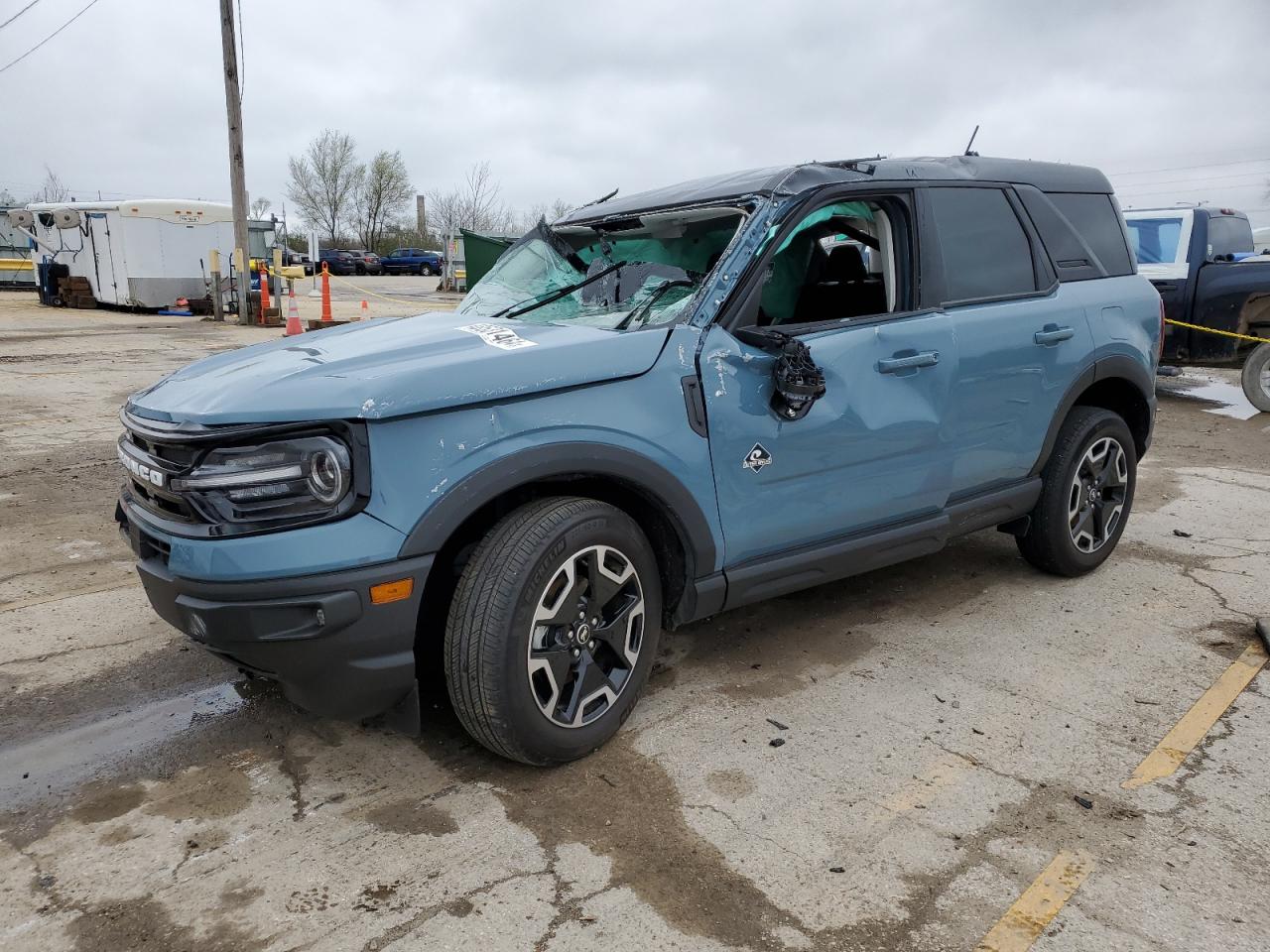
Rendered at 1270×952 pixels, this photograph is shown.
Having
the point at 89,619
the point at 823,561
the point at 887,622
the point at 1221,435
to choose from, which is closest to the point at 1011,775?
the point at 823,561

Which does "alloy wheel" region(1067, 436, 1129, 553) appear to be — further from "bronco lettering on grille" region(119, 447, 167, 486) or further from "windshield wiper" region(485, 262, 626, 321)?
"bronco lettering on grille" region(119, 447, 167, 486)

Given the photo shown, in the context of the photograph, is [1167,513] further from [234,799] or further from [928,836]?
[234,799]

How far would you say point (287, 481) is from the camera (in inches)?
96.6

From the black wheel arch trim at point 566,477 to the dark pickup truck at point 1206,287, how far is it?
9243mm

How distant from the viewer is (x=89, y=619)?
407 cm

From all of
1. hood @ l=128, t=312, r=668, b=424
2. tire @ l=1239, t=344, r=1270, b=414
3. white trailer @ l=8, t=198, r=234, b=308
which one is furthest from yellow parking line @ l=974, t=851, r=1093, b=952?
white trailer @ l=8, t=198, r=234, b=308

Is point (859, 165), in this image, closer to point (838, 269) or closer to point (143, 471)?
point (838, 269)

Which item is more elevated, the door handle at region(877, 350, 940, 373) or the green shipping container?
the green shipping container

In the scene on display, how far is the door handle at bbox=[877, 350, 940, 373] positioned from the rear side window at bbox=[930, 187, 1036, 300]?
35cm

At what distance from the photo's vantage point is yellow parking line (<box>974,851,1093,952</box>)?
219 centimetres

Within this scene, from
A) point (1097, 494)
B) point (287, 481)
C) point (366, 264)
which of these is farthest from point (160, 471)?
point (366, 264)

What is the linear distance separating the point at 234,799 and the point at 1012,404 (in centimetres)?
328

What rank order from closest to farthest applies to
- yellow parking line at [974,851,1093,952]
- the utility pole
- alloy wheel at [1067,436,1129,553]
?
1. yellow parking line at [974,851,1093,952]
2. alloy wheel at [1067,436,1129,553]
3. the utility pole

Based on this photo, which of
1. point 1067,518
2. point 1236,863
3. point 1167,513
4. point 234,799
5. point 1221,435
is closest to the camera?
point 1236,863
